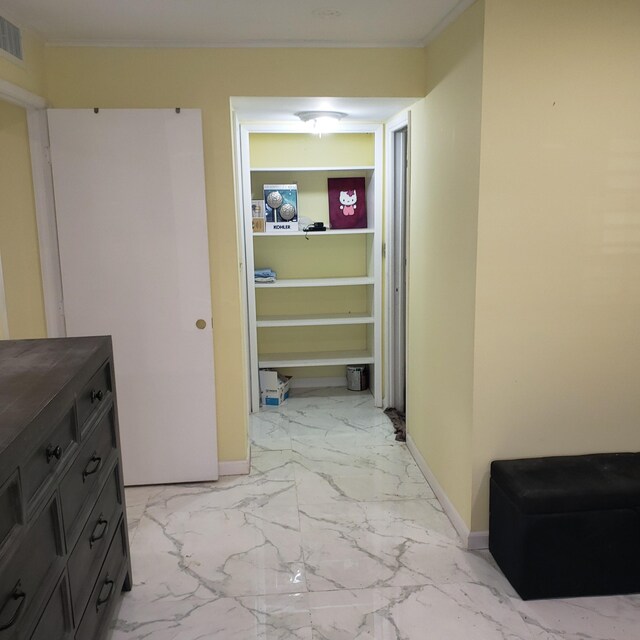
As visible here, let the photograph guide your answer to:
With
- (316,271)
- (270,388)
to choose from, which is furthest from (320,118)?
(270,388)

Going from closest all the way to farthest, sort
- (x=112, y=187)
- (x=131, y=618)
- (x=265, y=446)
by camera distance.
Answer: (x=131, y=618)
(x=112, y=187)
(x=265, y=446)

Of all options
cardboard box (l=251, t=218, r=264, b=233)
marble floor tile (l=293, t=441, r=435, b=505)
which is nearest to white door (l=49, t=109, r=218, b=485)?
marble floor tile (l=293, t=441, r=435, b=505)

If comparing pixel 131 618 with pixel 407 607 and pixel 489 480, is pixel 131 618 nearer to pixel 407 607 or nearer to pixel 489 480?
pixel 407 607

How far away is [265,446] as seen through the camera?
12.9 feet

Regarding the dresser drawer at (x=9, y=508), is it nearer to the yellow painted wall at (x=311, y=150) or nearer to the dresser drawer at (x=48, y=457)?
the dresser drawer at (x=48, y=457)

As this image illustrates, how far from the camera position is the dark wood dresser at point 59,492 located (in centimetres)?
Result: 131

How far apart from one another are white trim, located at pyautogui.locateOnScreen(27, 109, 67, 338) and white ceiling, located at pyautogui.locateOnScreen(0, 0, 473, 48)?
448 millimetres

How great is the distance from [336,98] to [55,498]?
8.15 feet

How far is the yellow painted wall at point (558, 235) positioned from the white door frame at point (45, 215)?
215 cm

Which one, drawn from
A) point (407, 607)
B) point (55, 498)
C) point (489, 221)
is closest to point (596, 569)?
point (407, 607)

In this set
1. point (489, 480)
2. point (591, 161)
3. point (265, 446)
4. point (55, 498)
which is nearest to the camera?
point (55, 498)

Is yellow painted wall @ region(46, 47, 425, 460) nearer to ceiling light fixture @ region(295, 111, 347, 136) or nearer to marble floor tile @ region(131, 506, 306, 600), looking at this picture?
ceiling light fixture @ region(295, 111, 347, 136)

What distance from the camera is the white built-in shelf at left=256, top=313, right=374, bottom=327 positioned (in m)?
4.54

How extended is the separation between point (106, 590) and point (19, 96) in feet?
7.09
